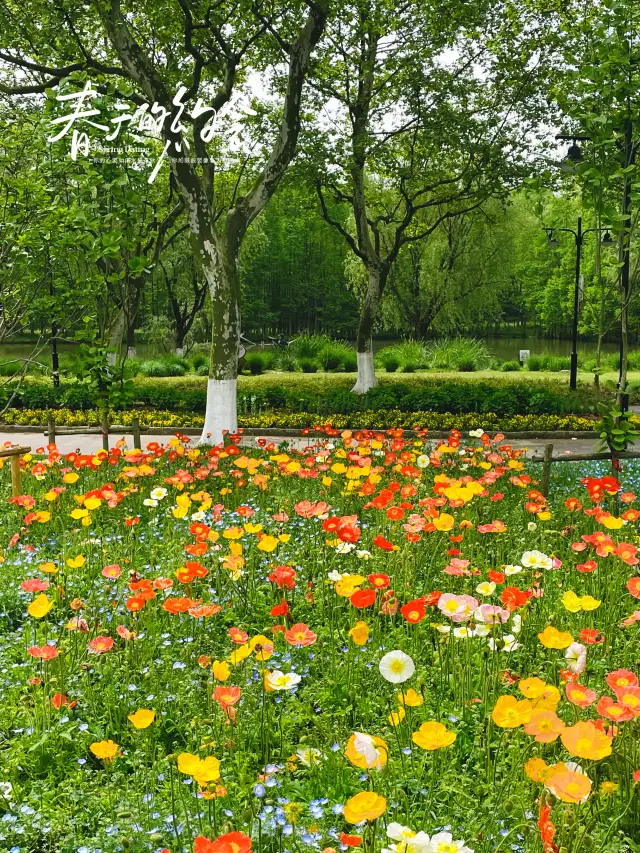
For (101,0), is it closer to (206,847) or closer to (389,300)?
(206,847)

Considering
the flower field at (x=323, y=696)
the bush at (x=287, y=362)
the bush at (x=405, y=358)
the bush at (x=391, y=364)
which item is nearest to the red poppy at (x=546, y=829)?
the flower field at (x=323, y=696)

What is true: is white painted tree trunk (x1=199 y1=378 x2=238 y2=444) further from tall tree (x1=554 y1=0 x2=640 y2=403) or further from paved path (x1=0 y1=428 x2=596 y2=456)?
tall tree (x1=554 y1=0 x2=640 y2=403)

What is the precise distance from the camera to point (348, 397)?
52.5 ft

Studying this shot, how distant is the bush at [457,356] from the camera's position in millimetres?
24797

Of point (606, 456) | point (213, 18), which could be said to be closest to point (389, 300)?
point (213, 18)

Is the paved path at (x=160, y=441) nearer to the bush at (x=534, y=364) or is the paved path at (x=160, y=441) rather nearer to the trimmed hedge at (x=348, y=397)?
the trimmed hedge at (x=348, y=397)

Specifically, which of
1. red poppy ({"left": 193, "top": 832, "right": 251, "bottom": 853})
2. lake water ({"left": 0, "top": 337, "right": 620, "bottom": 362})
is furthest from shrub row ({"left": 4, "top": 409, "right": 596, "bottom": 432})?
lake water ({"left": 0, "top": 337, "right": 620, "bottom": 362})

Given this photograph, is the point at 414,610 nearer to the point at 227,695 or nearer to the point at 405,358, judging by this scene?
the point at 227,695

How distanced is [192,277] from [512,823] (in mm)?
32743

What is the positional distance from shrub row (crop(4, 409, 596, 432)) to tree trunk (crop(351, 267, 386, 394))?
114 inches

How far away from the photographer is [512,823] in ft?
7.63

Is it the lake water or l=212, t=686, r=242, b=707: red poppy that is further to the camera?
the lake water

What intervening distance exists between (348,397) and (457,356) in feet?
34.3

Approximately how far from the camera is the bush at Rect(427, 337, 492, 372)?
24.8 meters
